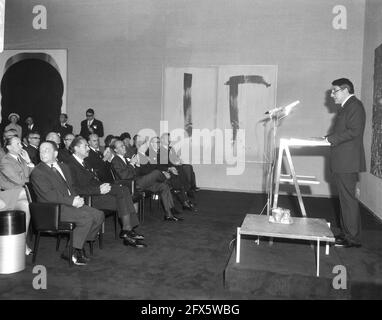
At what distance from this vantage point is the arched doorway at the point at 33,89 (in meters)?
9.36

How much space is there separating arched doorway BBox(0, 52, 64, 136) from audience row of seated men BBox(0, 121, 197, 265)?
3776 mm

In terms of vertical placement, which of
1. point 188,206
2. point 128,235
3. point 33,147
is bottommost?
point 188,206

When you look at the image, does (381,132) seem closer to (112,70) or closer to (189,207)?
(189,207)

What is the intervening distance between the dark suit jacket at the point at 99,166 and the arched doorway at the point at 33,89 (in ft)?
14.8

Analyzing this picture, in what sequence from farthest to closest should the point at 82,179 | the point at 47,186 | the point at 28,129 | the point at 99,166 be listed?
the point at 28,129 < the point at 99,166 < the point at 82,179 < the point at 47,186

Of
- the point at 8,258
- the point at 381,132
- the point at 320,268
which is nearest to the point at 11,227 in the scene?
the point at 8,258

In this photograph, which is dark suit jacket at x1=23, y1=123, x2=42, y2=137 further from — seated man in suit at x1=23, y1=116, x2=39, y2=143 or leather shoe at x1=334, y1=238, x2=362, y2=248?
leather shoe at x1=334, y1=238, x2=362, y2=248

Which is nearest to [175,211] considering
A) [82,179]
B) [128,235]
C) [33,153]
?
[128,235]

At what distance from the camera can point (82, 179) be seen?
439cm

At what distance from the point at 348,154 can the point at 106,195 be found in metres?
2.61

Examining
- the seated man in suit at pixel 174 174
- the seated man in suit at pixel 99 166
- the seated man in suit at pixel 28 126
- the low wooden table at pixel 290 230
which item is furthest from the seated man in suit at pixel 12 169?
the seated man in suit at pixel 28 126

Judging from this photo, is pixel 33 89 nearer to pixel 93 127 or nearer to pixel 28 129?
pixel 28 129

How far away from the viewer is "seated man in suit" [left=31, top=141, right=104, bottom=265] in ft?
11.9

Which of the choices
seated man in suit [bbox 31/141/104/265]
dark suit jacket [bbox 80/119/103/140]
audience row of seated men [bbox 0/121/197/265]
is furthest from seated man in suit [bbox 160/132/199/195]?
seated man in suit [bbox 31/141/104/265]
